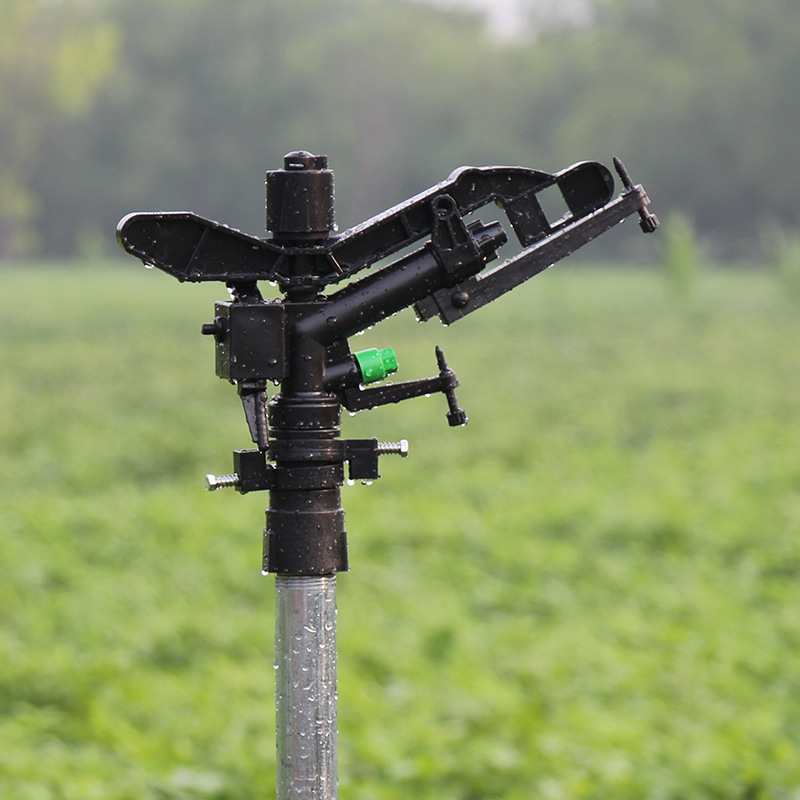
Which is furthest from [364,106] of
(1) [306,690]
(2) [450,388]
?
(1) [306,690]

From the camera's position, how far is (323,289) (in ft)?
5.94

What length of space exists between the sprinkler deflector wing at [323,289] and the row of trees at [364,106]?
51330mm

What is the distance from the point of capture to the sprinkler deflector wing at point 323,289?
5.72ft

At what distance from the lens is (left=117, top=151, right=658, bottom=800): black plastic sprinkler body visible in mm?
1760

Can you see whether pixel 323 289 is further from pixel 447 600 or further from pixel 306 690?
pixel 447 600

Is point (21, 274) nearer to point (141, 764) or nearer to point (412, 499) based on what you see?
point (412, 499)

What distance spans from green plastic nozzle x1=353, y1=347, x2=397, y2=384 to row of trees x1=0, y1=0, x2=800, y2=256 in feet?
168

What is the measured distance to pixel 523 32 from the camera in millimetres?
76938

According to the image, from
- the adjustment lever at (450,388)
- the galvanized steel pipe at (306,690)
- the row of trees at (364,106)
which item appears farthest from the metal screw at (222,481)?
the row of trees at (364,106)

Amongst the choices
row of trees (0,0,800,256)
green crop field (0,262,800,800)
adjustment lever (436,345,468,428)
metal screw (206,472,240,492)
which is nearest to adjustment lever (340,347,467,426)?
adjustment lever (436,345,468,428)

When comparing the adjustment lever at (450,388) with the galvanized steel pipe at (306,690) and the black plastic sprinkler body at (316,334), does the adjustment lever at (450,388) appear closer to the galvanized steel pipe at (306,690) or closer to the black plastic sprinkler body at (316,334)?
the black plastic sprinkler body at (316,334)

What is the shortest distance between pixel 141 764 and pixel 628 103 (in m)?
57.1

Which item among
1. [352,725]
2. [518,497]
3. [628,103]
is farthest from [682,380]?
[628,103]

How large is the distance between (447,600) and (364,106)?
61954 mm
